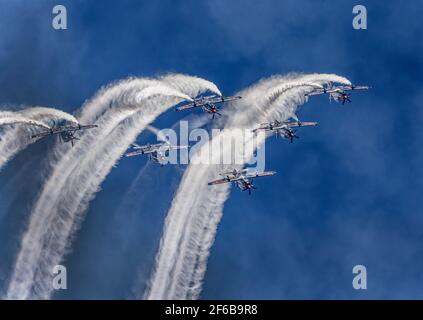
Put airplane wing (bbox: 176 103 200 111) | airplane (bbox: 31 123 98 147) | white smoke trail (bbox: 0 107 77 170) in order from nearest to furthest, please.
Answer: white smoke trail (bbox: 0 107 77 170) < airplane (bbox: 31 123 98 147) < airplane wing (bbox: 176 103 200 111)

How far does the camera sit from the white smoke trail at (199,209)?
327 ft

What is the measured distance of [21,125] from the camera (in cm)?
10588

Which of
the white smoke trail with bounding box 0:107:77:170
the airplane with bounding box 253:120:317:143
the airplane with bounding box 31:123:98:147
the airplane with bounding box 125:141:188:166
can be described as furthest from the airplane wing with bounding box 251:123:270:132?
the white smoke trail with bounding box 0:107:77:170

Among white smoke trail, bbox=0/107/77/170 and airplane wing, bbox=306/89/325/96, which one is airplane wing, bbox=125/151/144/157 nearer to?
white smoke trail, bbox=0/107/77/170

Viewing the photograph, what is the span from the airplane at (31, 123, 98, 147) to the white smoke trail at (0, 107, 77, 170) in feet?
1.72

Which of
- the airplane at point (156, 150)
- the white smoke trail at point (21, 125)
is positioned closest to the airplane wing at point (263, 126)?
the airplane at point (156, 150)

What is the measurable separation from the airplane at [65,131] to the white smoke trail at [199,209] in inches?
399

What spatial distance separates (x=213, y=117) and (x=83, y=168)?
42.0 feet

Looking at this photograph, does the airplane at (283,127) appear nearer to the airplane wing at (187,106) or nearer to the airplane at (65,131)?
the airplane wing at (187,106)

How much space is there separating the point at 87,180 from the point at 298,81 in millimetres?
20716

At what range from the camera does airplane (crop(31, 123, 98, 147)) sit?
106 m

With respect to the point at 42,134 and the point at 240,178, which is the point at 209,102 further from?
the point at 42,134

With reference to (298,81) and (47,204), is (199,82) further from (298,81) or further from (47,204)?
(47,204)
